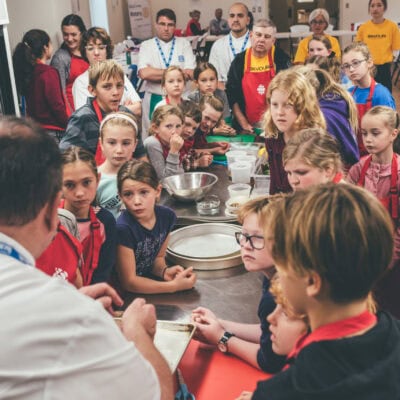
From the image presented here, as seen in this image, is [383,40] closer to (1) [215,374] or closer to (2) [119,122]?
(2) [119,122]

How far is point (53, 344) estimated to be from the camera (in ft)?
3.05

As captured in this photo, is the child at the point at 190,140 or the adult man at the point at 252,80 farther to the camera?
the adult man at the point at 252,80

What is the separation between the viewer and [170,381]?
50.4 inches

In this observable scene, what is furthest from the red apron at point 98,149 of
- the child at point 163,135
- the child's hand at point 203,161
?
the child's hand at point 203,161

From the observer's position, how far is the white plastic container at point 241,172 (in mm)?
3174

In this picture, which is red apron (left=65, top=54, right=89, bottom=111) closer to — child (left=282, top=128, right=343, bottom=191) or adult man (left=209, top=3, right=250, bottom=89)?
adult man (left=209, top=3, right=250, bottom=89)

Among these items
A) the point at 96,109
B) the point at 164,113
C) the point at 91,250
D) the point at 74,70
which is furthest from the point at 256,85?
the point at 91,250

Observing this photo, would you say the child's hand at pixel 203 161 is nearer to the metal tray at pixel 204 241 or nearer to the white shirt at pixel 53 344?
the metal tray at pixel 204 241

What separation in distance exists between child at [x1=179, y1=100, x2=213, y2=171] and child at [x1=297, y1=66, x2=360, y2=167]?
896 mm

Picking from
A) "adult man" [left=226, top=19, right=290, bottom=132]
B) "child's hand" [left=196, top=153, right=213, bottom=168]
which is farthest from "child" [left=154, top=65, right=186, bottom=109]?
"child's hand" [left=196, top=153, right=213, bottom=168]

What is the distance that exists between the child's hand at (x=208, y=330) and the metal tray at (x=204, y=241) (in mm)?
498

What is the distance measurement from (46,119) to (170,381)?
363 cm

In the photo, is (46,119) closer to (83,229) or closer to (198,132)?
(198,132)

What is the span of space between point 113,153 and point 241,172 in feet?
2.75
